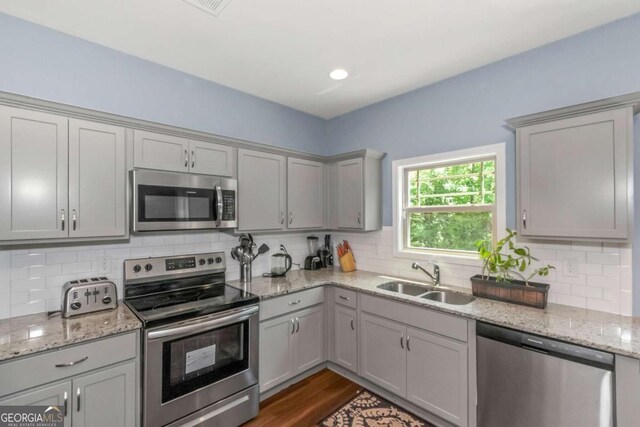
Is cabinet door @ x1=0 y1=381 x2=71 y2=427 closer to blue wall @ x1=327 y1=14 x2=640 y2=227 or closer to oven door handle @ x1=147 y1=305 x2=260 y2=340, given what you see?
oven door handle @ x1=147 y1=305 x2=260 y2=340

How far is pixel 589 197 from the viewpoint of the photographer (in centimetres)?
183

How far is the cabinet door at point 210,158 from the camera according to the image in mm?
2428

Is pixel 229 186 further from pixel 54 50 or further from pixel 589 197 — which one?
pixel 589 197

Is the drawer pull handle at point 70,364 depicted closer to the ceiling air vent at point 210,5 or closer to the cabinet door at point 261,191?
the cabinet door at point 261,191

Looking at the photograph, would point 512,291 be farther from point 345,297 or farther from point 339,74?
point 339,74

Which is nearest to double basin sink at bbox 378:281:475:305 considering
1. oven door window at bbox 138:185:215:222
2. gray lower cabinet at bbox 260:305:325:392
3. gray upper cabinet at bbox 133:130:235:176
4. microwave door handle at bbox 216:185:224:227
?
gray lower cabinet at bbox 260:305:325:392

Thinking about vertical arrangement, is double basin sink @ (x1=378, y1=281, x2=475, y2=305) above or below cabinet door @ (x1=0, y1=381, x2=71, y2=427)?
above

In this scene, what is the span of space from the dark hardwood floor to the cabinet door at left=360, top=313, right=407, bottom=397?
0.86 ft

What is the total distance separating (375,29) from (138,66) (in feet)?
6.12

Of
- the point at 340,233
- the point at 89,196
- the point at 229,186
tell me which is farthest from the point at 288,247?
the point at 89,196

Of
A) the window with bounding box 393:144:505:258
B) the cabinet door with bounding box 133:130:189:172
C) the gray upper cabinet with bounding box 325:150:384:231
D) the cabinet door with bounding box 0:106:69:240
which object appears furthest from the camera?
the gray upper cabinet with bounding box 325:150:384:231

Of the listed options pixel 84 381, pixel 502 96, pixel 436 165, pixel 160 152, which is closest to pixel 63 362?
pixel 84 381

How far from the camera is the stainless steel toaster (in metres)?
1.88

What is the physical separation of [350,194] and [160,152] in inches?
72.4
